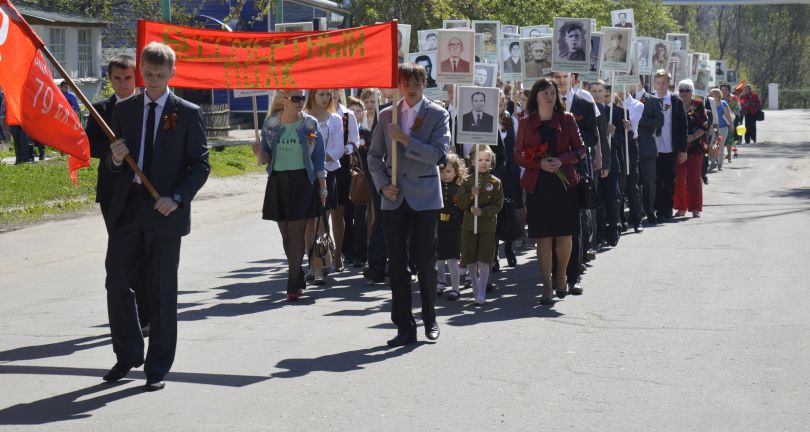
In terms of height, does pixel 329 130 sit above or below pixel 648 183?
above

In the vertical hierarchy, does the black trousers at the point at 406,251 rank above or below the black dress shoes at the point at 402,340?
above

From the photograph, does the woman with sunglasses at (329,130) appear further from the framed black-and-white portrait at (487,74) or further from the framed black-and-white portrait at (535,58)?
the framed black-and-white portrait at (487,74)

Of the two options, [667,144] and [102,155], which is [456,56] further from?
[667,144]

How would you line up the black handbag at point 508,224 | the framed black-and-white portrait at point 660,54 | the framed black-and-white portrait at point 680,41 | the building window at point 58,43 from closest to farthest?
the black handbag at point 508,224
the framed black-and-white portrait at point 660,54
the framed black-and-white portrait at point 680,41
the building window at point 58,43

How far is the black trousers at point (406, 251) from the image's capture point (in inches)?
355

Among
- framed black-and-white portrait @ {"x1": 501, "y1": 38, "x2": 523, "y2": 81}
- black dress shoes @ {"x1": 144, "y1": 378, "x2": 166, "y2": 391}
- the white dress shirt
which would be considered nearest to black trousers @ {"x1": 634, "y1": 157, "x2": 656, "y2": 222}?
framed black-and-white portrait @ {"x1": 501, "y1": 38, "x2": 523, "y2": 81}

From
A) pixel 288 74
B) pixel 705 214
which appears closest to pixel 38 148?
pixel 705 214

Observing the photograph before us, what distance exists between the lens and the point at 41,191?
67.8ft

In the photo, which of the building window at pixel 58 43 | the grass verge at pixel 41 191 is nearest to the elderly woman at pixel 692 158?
the grass verge at pixel 41 191

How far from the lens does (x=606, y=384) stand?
7676mm

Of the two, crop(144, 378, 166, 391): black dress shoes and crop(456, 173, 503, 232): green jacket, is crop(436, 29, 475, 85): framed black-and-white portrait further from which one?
crop(144, 378, 166, 391): black dress shoes

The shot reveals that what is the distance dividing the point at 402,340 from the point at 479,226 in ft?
7.73

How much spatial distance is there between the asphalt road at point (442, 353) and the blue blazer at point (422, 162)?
98 centimetres

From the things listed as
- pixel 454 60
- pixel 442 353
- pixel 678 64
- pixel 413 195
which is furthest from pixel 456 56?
pixel 678 64
